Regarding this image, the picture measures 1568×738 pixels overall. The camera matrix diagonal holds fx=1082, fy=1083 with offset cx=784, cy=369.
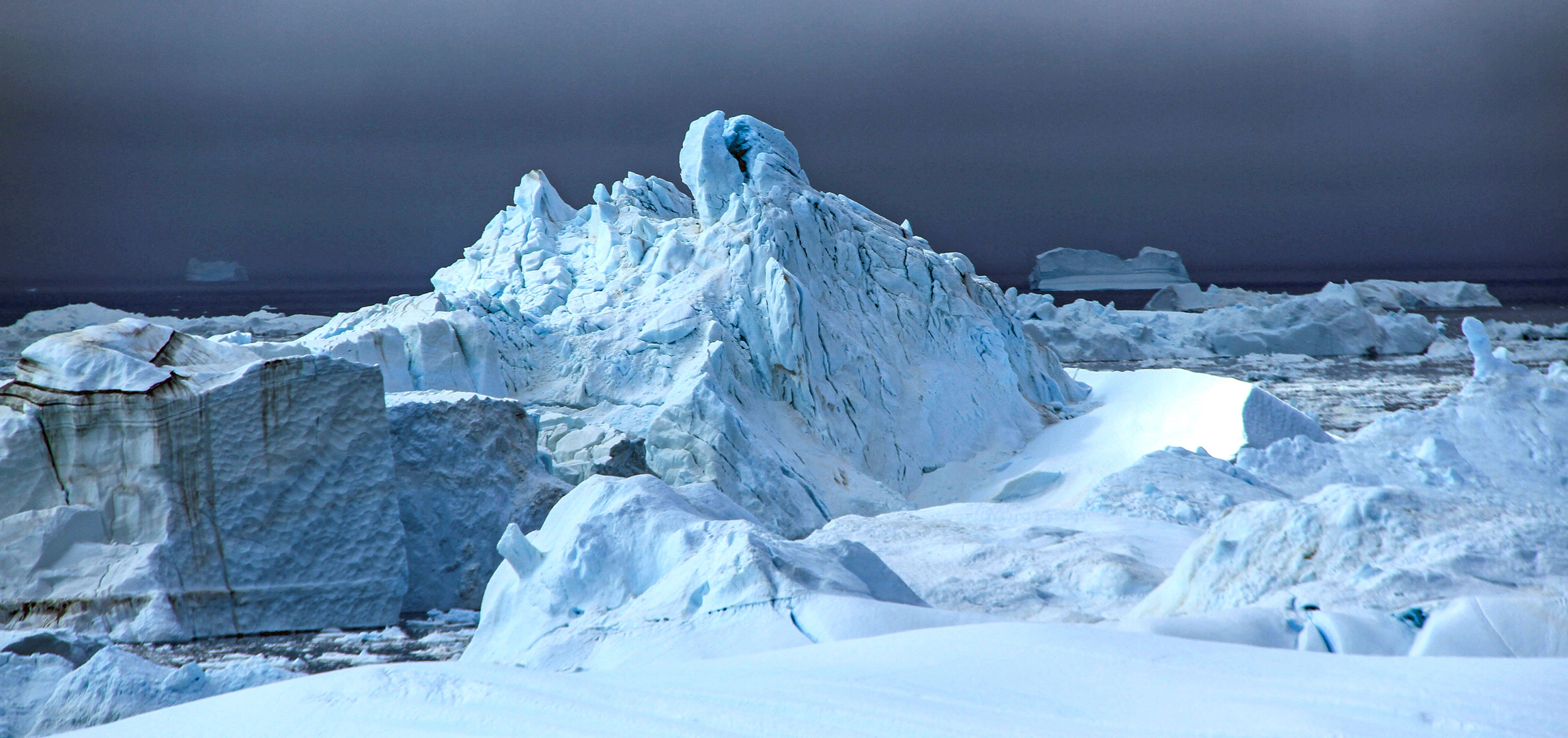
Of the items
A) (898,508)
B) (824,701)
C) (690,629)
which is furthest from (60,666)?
(898,508)

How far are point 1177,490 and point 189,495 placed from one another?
4.77 m

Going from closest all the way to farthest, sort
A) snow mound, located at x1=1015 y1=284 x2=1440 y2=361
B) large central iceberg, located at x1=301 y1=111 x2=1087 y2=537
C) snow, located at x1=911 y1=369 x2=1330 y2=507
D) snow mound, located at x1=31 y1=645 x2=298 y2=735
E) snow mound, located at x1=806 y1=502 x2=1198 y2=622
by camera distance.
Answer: snow mound, located at x1=31 y1=645 x2=298 y2=735, snow mound, located at x1=806 y1=502 x2=1198 y2=622, large central iceberg, located at x1=301 y1=111 x2=1087 y2=537, snow, located at x1=911 y1=369 x2=1330 y2=507, snow mound, located at x1=1015 y1=284 x2=1440 y2=361

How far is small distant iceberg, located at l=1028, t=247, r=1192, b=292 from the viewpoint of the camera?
32.8 metres

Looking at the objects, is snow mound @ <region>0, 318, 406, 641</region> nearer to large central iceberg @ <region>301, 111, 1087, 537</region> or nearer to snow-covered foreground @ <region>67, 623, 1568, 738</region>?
large central iceberg @ <region>301, 111, 1087, 537</region>

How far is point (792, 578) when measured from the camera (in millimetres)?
3035

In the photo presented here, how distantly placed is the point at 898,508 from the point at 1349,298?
1853 centimetres

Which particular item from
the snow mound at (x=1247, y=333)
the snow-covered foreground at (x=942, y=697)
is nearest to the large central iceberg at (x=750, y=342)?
the snow-covered foreground at (x=942, y=697)

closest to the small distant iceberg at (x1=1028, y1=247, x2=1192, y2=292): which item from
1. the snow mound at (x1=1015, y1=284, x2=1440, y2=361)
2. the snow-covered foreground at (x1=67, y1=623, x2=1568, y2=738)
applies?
the snow mound at (x1=1015, y1=284, x2=1440, y2=361)

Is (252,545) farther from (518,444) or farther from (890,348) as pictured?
(890,348)

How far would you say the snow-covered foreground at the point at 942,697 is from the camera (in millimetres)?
1896

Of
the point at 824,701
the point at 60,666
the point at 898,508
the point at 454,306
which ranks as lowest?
the point at 898,508

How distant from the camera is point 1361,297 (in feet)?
84.2

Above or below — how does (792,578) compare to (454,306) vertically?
below

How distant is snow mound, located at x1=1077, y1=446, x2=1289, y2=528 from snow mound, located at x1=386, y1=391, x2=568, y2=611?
2.99 meters
